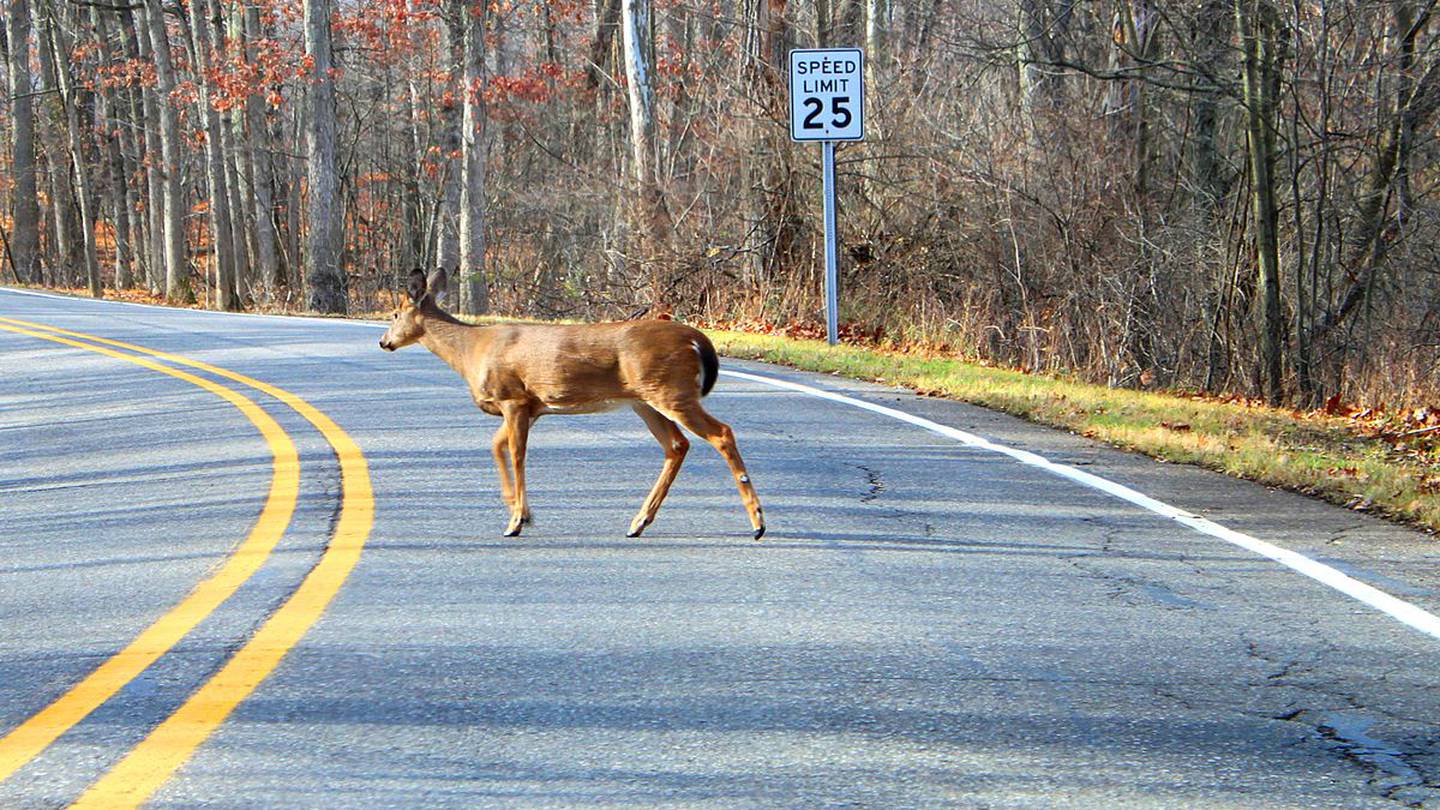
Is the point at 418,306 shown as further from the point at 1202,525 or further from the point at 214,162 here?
the point at 214,162

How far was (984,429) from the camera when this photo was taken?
11.6 meters

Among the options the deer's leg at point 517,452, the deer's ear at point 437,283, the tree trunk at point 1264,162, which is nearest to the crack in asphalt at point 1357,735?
the deer's leg at point 517,452

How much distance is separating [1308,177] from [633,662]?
1551cm

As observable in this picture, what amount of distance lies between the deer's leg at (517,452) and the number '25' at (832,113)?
10.2 m

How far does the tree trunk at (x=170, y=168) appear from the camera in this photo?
37.2 m

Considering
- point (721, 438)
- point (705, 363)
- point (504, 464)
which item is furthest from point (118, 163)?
point (721, 438)

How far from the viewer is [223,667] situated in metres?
5.45

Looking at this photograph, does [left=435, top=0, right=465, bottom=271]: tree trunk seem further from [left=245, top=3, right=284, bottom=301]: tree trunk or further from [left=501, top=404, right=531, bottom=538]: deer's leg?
[left=501, top=404, right=531, bottom=538]: deer's leg

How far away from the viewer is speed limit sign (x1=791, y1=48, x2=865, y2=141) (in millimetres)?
17297

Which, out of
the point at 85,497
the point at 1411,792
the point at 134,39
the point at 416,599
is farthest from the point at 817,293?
the point at 134,39

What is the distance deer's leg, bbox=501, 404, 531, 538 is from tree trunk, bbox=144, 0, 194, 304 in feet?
100

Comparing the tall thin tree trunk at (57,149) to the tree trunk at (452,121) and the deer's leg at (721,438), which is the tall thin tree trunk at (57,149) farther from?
the deer's leg at (721,438)

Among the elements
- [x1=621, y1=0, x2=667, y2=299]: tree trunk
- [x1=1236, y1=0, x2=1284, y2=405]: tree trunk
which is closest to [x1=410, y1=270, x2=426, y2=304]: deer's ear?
[x1=1236, y1=0, x2=1284, y2=405]: tree trunk

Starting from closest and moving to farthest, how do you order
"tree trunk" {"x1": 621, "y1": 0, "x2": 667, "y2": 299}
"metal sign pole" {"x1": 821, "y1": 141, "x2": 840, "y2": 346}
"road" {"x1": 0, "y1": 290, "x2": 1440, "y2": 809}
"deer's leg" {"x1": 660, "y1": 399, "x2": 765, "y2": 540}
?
"road" {"x1": 0, "y1": 290, "x2": 1440, "y2": 809} → "deer's leg" {"x1": 660, "y1": 399, "x2": 765, "y2": 540} → "metal sign pole" {"x1": 821, "y1": 141, "x2": 840, "y2": 346} → "tree trunk" {"x1": 621, "y1": 0, "x2": 667, "y2": 299}
